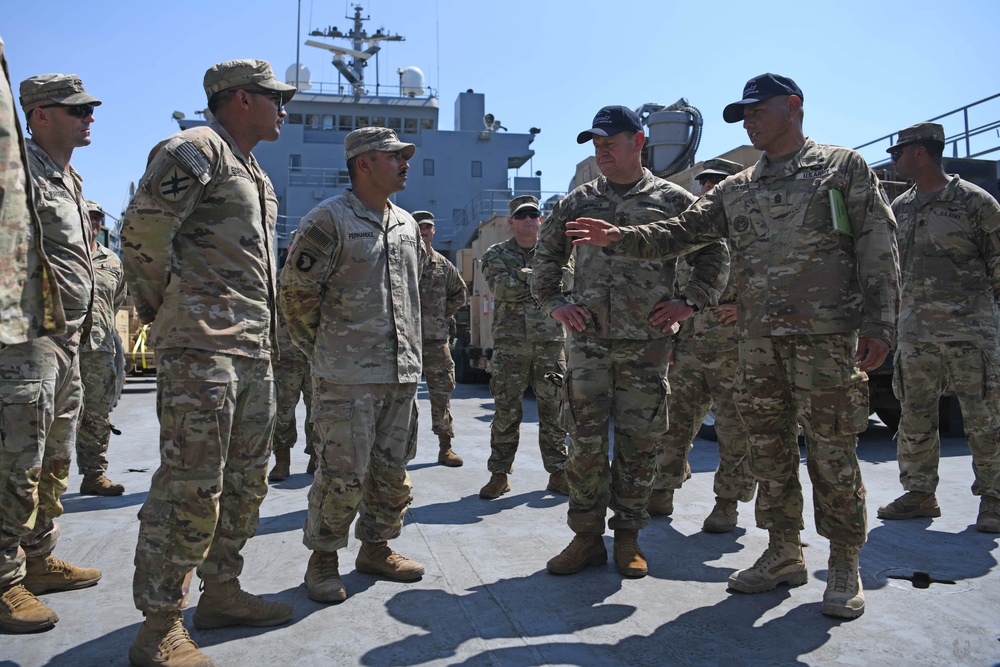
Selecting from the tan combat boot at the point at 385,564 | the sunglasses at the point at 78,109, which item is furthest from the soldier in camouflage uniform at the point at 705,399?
the sunglasses at the point at 78,109

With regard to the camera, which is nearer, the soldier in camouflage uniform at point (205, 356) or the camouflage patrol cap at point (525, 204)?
the soldier in camouflage uniform at point (205, 356)

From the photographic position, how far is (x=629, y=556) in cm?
373

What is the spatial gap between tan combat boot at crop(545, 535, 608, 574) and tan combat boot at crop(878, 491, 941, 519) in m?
2.06

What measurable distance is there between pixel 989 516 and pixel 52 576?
4.91 metres

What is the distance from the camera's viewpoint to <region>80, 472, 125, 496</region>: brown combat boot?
5.69 metres

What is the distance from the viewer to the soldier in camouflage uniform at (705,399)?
179 inches

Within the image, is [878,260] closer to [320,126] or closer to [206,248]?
[206,248]

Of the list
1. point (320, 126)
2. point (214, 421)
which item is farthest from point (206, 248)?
point (320, 126)

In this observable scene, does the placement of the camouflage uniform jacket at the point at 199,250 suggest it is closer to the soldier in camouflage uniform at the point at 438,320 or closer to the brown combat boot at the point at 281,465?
the brown combat boot at the point at 281,465

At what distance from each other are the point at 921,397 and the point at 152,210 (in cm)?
447

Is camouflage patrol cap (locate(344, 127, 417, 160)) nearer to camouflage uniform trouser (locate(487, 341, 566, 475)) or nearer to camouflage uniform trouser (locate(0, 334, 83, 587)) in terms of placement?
camouflage uniform trouser (locate(0, 334, 83, 587))

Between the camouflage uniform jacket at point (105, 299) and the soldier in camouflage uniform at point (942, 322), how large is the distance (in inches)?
216

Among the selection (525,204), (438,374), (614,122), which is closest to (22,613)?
(614,122)

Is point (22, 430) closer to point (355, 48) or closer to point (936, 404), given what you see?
point (936, 404)
